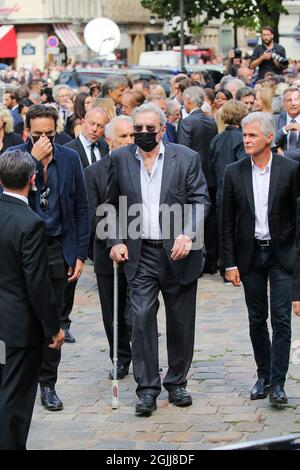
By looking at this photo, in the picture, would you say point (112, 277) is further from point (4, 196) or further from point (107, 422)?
point (4, 196)

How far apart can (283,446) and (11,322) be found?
2957mm

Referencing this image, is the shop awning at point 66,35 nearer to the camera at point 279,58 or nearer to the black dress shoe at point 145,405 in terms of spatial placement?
the camera at point 279,58

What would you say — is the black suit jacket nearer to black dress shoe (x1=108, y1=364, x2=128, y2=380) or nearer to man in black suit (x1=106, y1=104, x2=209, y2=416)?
black dress shoe (x1=108, y1=364, x2=128, y2=380)

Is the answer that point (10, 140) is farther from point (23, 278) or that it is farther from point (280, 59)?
point (280, 59)

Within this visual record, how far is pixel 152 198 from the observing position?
384 inches

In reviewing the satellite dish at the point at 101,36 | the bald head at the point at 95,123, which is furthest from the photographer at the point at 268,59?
the satellite dish at the point at 101,36

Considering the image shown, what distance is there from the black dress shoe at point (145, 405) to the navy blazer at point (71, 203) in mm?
1079

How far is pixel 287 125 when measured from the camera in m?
14.5

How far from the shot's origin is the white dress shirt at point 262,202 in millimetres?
9781

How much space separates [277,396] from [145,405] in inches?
35.7

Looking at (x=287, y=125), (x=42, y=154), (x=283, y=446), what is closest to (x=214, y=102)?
(x=287, y=125)

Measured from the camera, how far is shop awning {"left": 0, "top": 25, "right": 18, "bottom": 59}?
79562 mm

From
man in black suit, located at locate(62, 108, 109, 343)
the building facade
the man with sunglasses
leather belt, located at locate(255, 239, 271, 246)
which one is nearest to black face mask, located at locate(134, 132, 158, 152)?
the man with sunglasses

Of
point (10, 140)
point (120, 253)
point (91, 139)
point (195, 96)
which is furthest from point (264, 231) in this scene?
point (195, 96)
